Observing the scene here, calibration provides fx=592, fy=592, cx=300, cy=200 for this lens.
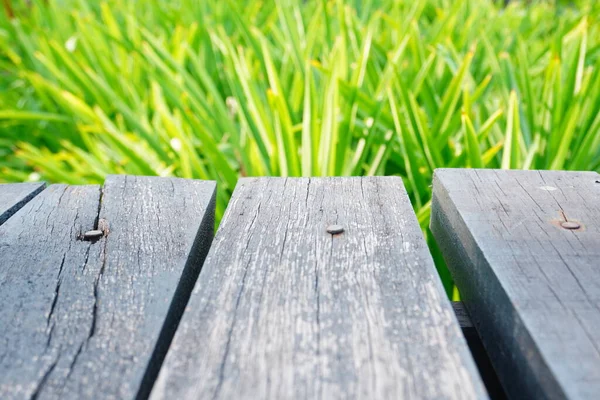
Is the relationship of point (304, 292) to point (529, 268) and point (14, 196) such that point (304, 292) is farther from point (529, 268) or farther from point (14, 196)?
point (14, 196)

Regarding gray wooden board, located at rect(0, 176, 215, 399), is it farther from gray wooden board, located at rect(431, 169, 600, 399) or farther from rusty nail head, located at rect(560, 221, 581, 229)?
rusty nail head, located at rect(560, 221, 581, 229)

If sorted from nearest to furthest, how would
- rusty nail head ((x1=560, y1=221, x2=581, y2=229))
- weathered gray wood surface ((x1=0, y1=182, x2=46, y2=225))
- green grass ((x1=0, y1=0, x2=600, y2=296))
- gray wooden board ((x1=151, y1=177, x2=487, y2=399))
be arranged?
1. gray wooden board ((x1=151, y1=177, x2=487, y2=399))
2. rusty nail head ((x1=560, y1=221, x2=581, y2=229))
3. weathered gray wood surface ((x1=0, y1=182, x2=46, y2=225))
4. green grass ((x1=0, y1=0, x2=600, y2=296))

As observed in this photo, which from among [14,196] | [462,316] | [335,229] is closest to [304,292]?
[335,229]

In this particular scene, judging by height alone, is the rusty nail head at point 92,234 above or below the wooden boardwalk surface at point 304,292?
below

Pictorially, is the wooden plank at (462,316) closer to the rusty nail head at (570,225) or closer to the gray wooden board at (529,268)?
the gray wooden board at (529,268)

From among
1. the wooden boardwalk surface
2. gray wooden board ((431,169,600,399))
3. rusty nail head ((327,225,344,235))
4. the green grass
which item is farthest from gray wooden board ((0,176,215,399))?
the green grass

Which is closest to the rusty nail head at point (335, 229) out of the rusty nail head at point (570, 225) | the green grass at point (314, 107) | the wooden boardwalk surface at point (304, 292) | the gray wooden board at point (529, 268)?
the wooden boardwalk surface at point (304, 292)

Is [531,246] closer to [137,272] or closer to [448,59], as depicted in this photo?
[137,272]
